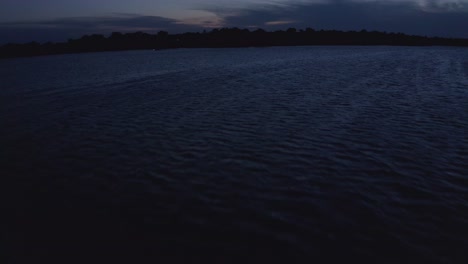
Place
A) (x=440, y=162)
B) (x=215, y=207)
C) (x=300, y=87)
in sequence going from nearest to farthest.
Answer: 1. (x=215, y=207)
2. (x=440, y=162)
3. (x=300, y=87)

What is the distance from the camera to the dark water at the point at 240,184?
11992mm

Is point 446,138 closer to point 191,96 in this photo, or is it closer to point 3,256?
point 3,256

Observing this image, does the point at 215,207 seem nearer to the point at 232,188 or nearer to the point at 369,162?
the point at 232,188

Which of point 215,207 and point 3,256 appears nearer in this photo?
point 3,256

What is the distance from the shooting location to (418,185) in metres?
16.2

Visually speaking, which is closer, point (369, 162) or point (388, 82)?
point (369, 162)

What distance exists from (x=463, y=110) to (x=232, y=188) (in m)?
26.8

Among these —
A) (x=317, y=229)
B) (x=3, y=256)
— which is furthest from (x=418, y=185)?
(x=3, y=256)

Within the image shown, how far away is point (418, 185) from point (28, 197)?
18.6 meters

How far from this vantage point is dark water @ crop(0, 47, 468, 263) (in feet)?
39.3

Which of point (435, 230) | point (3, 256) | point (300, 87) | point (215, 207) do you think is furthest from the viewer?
point (300, 87)

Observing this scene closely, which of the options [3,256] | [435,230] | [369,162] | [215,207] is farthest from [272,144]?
[3,256]

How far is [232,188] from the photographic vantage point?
16328mm

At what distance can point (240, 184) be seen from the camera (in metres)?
16.7
